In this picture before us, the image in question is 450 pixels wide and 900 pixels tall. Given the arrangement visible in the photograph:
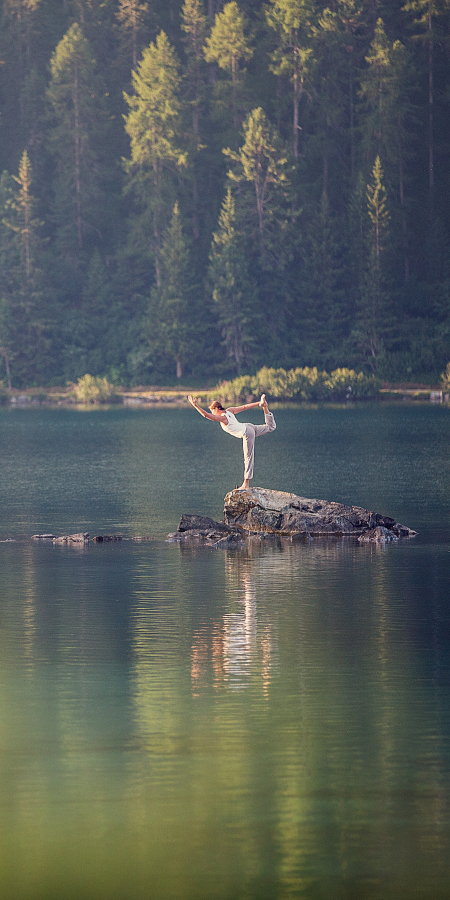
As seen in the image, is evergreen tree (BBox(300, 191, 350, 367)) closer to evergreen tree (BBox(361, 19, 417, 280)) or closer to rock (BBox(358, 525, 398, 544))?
A: evergreen tree (BBox(361, 19, 417, 280))

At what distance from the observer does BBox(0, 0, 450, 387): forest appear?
92750 mm

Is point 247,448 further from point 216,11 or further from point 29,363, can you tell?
point 216,11

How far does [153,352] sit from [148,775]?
275ft

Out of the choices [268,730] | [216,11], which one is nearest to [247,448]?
[268,730]

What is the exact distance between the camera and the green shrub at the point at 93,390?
88.9m

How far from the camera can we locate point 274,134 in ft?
305

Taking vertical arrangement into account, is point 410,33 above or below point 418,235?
above

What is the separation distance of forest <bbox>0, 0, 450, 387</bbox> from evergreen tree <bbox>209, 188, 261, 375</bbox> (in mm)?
146

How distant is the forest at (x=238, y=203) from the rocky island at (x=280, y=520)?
6430 centimetres

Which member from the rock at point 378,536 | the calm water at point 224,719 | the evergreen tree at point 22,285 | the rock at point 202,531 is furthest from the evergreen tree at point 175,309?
the rock at point 378,536

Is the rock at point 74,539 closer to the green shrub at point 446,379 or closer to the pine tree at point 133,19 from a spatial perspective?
the green shrub at point 446,379

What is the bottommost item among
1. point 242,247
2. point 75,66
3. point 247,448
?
point 247,448

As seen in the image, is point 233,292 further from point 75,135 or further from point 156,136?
point 75,135

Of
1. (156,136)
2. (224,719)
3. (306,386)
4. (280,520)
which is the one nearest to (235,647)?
(224,719)
